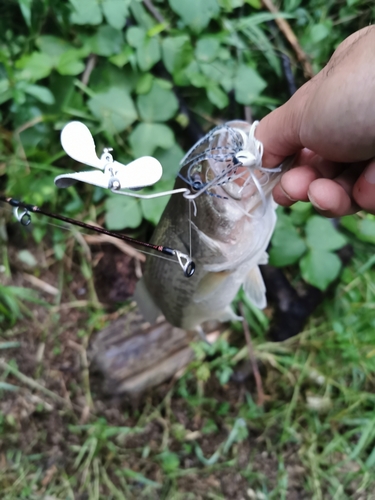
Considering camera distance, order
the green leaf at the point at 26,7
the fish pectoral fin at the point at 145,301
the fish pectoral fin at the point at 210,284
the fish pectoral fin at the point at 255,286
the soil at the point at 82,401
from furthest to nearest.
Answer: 1. the soil at the point at 82,401
2. the green leaf at the point at 26,7
3. the fish pectoral fin at the point at 145,301
4. the fish pectoral fin at the point at 255,286
5. the fish pectoral fin at the point at 210,284

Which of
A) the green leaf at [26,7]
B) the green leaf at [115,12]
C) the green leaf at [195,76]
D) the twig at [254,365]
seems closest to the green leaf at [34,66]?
the green leaf at [26,7]

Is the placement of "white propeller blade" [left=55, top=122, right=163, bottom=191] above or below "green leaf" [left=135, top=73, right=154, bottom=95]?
above

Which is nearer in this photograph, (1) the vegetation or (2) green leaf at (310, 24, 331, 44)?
(1) the vegetation

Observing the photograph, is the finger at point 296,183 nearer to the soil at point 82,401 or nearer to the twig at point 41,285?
the soil at point 82,401

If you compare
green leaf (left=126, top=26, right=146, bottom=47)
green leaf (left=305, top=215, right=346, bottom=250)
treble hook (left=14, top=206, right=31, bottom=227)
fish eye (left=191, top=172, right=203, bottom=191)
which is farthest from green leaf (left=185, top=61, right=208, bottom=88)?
treble hook (left=14, top=206, right=31, bottom=227)

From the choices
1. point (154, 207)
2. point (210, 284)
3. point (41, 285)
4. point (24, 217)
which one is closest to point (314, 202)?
point (210, 284)

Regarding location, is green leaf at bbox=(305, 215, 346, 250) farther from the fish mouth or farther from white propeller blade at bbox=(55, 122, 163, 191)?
white propeller blade at bbox=(55, 122, 163, 191)
